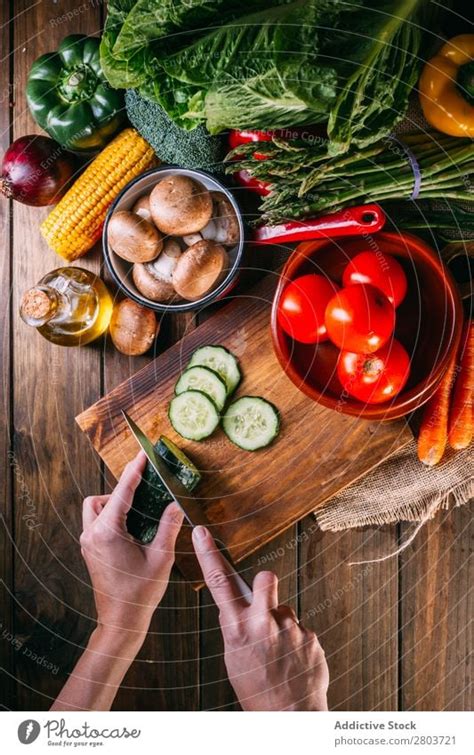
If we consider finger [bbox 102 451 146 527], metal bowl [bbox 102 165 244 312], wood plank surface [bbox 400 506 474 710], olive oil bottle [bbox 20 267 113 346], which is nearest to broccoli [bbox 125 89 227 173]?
metal bowl [bbox 102 165 244 312]

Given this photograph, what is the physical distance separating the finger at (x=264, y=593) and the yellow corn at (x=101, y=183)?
65 centimetres

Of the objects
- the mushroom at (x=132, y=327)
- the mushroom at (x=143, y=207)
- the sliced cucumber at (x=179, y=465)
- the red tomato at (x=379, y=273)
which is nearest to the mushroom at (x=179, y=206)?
the mushroom at (x=143, y=207)

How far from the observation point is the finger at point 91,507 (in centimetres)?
123

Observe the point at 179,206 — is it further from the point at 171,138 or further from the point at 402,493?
the point at 402,493

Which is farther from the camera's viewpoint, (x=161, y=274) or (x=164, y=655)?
(x=164, y=655)

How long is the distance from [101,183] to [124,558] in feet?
2.09

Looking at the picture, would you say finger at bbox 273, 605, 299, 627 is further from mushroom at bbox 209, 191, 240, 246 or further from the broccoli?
the broccoli

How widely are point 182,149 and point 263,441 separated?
497 millimetres

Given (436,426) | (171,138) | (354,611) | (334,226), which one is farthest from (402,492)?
(171,138)

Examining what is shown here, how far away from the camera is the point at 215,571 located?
1.12 m

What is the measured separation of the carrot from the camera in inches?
46.7

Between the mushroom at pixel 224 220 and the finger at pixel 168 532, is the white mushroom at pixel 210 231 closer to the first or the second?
the mushroom at pixel 224 220

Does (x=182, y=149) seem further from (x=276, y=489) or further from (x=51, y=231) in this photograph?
(x=276, y=489)
